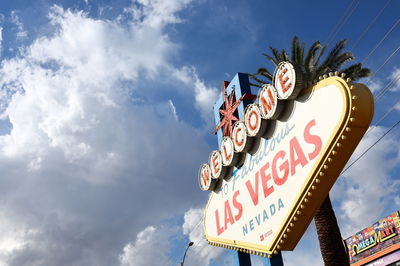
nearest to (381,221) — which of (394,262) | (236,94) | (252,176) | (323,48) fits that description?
(394,262)

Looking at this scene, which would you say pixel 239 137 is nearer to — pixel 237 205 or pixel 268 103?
pixel 268 103

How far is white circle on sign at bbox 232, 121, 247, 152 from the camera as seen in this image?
13870 millimetres

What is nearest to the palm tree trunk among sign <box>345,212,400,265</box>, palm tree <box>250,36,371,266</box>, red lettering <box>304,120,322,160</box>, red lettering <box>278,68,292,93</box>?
palm tree <box>250,36,371,266</box>

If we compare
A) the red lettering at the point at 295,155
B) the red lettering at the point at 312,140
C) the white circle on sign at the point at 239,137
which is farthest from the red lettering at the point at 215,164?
the red lettering at the point at 312,140

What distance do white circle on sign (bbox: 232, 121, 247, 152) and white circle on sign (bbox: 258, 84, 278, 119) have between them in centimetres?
158

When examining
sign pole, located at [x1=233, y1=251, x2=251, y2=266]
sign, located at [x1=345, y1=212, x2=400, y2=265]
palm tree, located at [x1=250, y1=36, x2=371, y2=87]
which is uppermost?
palm tree, located at [x1=250, y1=36, x2=371, y2=87]

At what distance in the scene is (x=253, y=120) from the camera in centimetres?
1315

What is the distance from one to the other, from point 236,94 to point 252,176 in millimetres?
6043

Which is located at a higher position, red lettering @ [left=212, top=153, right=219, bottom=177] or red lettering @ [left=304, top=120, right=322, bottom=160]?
red lettering @ [left=212, top=153, right=219, bottom=177]

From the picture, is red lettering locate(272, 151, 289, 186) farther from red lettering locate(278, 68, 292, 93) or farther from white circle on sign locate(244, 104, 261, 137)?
red lettering locate(278, 68, 292, 93)

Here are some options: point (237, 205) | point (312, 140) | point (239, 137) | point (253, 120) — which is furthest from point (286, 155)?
point (237, 205)

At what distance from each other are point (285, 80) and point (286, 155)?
234 cm

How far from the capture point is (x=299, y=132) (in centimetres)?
1085

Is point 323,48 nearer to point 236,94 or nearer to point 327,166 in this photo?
point 236,94
